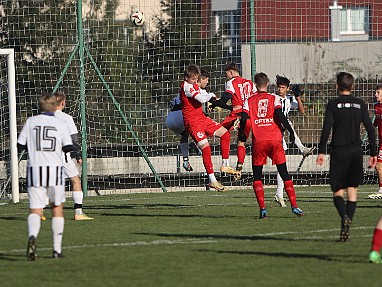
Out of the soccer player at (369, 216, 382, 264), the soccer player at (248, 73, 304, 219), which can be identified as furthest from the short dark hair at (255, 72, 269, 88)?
the soccer player at (369, 216, 382, 264)

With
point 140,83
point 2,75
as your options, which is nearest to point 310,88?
point 140,83

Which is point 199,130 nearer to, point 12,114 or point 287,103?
point 287,103

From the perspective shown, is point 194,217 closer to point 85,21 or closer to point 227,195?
point 227,195

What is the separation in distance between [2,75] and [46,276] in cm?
1429

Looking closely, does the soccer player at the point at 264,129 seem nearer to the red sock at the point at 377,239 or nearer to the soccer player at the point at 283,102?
the soccer player at the point at 283,102

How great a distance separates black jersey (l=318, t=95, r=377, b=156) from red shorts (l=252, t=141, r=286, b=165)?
10.4ft

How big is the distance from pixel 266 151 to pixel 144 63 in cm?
972

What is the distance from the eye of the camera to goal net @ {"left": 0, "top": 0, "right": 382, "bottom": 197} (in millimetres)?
24359

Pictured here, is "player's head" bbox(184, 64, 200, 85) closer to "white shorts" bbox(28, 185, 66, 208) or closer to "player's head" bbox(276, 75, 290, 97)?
"player's head" bbox(276, 75, 290, 97)

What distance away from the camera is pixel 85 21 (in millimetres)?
24703

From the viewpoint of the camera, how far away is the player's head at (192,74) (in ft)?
59.5

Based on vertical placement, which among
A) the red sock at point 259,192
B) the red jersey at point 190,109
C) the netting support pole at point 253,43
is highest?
the netting support pole at point 253,43

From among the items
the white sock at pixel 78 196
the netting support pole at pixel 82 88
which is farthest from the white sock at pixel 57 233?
the netting support pole at pixel 82 88

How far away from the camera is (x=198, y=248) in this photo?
39.5 ft
